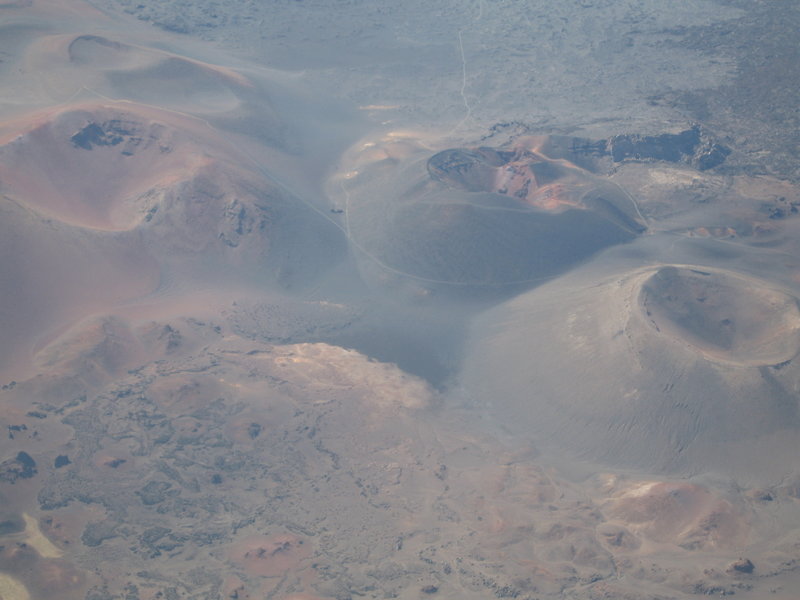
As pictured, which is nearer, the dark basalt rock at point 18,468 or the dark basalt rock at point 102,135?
the dark basalt rock at point 18,468

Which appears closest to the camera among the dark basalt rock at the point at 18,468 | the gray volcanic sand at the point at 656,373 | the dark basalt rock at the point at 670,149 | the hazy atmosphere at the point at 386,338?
the hazy atmosphere at the point at 386,338

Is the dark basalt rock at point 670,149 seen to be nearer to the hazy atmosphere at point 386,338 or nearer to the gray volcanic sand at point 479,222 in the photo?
the hazy atmosphere at point 386,338

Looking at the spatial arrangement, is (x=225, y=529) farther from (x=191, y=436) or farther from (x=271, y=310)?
(x=271, y=310)

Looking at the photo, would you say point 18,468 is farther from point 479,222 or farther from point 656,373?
point 656,373

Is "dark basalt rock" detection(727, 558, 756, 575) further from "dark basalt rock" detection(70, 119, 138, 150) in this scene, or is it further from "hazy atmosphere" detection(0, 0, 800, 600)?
"dark basalt rock" detection(70, 119, 138, 150)

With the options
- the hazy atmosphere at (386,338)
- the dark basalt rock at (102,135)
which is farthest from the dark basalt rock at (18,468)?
the dark basalt rock at (102,135)

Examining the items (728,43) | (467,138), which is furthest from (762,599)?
(728,43)

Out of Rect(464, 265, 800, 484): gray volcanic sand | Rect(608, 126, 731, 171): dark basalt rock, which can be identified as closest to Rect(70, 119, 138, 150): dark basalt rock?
Rect(464, 265, 800, 484): gray volcanic sand

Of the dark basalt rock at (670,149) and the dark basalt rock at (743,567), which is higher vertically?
the dark basalt rock at (670,149)

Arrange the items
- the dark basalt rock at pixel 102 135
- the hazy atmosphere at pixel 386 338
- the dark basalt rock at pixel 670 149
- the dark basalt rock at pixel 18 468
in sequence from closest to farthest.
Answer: the hazy atmosphere at pixel 386 338 → the dark basalt rock at pixel 18 468 → the dark basalt rock at pixel 102 135 → the dark basalt rock at pixel 670 149
